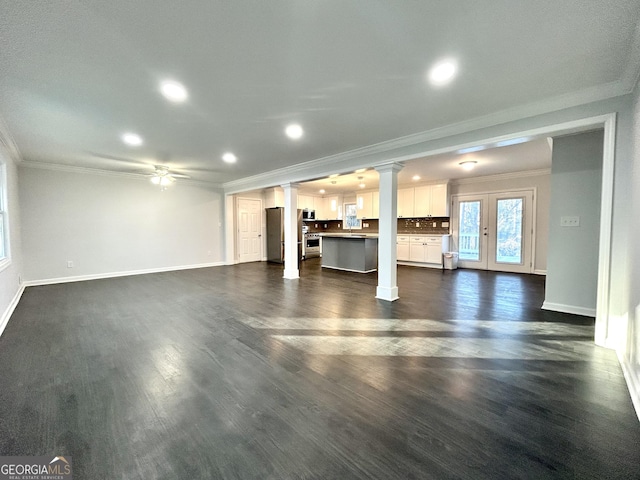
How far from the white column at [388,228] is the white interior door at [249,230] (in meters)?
5.64

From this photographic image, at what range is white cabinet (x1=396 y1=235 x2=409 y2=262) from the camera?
8094mm

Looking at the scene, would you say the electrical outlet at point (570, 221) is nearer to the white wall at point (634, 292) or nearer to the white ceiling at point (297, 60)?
the white wall at point (634, 292)

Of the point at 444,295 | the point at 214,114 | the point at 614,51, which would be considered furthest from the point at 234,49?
the point at 444,295

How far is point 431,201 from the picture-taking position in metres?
7.64

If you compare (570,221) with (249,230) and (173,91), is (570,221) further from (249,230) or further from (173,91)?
(249,230)

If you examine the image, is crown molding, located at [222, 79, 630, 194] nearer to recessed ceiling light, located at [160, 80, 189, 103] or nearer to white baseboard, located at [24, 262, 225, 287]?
recessed ceiling light, located at [160, 80, 189, 103]

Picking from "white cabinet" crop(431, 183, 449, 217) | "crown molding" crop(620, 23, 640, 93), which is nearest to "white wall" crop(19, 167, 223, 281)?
"white cabinet" crop(431, 183, 449, 217)

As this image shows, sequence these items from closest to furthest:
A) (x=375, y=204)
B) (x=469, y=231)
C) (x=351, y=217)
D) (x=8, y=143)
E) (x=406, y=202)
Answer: (x=8, y=143)
(x=469, y=231)
(x=406, y=202)
(x=375, y=204)
(x=351, y=217)

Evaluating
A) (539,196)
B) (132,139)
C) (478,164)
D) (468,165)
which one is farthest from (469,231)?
(132,139)

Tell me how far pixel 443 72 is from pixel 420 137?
5.06 ft

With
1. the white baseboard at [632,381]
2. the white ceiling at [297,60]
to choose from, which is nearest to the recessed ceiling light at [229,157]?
the white ceiling at [297,60]

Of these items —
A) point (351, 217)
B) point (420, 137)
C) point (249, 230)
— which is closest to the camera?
point (420, 137)

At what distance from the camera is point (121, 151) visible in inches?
181

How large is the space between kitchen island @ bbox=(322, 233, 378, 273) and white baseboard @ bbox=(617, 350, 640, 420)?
187 inches
